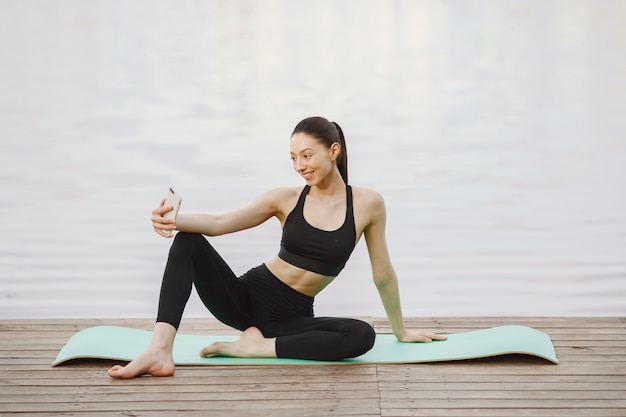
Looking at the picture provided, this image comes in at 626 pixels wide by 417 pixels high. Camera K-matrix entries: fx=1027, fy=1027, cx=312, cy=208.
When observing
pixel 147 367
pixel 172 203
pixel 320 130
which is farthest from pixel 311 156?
pixel 147 367

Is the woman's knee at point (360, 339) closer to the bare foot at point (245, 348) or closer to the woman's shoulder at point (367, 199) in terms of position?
the bare foot at point (245, 348)

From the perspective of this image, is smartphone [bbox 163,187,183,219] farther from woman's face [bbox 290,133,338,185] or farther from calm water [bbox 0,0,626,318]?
calm water [bbox 0,0,626,318]

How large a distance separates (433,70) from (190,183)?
538 cm

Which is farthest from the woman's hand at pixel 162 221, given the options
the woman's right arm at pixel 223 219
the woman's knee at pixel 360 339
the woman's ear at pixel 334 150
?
the woman's knee at pixel 360 339

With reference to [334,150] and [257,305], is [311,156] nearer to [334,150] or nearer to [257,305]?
[334,150]

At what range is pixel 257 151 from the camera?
978cm

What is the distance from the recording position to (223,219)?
154 inches

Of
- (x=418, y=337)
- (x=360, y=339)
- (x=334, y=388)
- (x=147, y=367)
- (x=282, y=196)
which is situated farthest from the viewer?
(x=418, y=337)

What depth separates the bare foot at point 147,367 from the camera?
145 inches

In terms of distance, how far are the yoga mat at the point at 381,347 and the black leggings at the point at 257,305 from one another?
0.21 feet

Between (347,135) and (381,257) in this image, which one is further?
(347,135)

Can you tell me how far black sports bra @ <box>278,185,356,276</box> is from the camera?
3975mm

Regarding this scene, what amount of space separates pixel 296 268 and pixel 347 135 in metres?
6.52

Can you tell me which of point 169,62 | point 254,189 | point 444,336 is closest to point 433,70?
point 169,62
